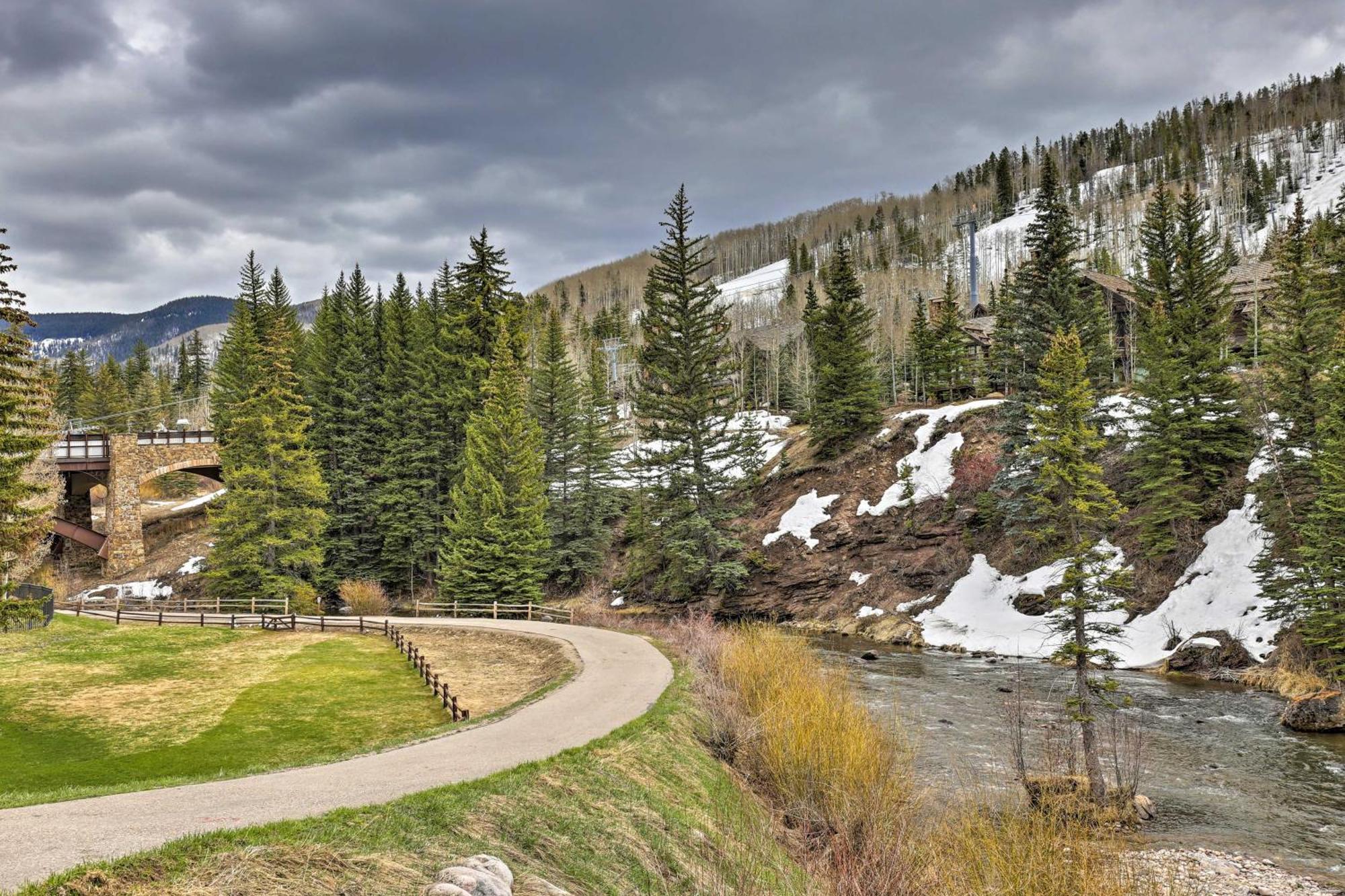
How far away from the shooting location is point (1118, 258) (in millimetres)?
118438

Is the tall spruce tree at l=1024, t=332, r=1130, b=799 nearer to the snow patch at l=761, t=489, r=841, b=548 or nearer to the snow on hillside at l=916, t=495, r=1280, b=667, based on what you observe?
the snow on hillside at l=916, t=495, r=1280, b=667

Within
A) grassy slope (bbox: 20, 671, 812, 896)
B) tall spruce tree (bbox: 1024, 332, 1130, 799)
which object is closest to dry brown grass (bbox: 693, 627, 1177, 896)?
grassy slope (bbox: 20, 671, 812, 896)

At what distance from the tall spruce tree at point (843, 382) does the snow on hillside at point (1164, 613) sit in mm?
15609

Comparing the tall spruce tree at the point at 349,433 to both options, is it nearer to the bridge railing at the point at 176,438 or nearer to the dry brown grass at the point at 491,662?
the bridge railing at the point at 176,438

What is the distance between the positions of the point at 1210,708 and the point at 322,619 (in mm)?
34714

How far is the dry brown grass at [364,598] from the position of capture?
43.4m

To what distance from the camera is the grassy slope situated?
720 cm

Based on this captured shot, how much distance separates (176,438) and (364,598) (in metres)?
29.4

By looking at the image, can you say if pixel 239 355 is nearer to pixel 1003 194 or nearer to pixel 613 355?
pixel 613 355

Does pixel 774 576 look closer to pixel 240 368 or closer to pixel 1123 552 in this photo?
pixel 1123 552

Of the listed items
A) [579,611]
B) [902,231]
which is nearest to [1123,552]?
[579,611]

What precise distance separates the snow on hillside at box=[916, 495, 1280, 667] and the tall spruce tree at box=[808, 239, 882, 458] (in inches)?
615

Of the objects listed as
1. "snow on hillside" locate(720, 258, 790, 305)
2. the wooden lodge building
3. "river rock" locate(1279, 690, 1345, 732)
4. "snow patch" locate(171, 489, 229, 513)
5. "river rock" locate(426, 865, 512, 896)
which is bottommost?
"river rock" locate(1279, 690, 1345, 732)

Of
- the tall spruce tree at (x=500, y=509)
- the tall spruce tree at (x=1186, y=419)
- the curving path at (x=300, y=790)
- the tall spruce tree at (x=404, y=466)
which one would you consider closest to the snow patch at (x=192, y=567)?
the tall spruce tree at (x=404, y=466)
